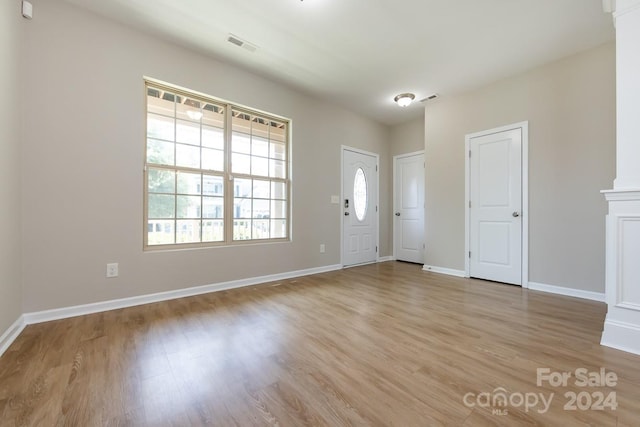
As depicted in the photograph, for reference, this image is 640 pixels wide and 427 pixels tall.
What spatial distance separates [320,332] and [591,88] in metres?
3.91

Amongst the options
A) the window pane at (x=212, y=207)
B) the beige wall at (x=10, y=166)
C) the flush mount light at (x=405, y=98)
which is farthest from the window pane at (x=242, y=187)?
the flush mount light at (x=405, y=98)

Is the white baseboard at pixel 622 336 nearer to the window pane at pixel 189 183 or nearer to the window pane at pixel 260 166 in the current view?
the window pane at pixel 260 166

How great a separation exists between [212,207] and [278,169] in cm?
113

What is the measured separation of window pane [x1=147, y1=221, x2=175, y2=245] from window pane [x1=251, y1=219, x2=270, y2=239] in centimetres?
Answer: 101

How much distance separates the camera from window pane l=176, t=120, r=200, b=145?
3000mm

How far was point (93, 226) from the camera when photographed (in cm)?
243

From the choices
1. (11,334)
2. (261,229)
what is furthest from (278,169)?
(11,334)

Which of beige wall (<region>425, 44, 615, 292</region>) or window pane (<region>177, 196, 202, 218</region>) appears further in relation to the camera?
window pane (<region>177, 196, 202, 218</region>)

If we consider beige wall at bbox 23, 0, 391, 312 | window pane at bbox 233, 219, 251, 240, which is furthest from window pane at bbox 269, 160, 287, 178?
beige wall at bbox 23, 0, 391, 312

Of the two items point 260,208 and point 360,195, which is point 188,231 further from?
point 360,195

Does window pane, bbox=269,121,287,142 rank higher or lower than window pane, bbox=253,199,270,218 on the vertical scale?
higher

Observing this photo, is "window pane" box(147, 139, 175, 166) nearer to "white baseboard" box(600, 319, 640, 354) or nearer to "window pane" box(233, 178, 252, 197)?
"window pane" box(233, 178, 252, 197)

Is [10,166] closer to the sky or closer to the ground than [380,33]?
closer to the ground

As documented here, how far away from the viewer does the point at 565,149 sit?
3.04m
